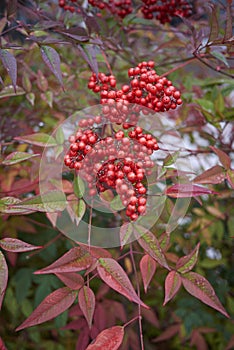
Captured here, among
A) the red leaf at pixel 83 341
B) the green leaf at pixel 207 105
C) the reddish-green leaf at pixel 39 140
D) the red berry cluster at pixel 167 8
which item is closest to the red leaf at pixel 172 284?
the red leaf at pixel 83 341

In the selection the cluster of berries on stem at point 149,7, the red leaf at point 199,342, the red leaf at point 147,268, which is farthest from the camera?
the red leaf at point 199,342

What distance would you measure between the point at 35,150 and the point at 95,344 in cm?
55

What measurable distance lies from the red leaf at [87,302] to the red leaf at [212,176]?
0.86 ft

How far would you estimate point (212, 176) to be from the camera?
30.5 inches

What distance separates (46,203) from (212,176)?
29 centimetres

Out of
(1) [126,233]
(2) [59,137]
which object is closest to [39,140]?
(2) [59,137]

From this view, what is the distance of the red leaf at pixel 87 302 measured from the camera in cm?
64

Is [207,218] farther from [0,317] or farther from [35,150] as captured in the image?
[0,317]

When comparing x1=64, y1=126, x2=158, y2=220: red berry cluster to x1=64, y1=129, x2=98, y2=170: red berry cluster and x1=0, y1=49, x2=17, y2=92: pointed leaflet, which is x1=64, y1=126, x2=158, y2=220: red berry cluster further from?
x1=0, y1=49, x2=17, y2=92: pointed leaflet

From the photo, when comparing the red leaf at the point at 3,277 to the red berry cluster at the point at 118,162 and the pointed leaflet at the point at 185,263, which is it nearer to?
the red berry cluster at the point at 118,162

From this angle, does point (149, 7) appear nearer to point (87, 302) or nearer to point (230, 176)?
point (230, 176)

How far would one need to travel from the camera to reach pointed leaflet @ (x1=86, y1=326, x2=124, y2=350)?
0.61 metres

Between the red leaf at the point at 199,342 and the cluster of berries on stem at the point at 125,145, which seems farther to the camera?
the red leaf at the point at 199,342

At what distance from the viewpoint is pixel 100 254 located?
689 millimetres
